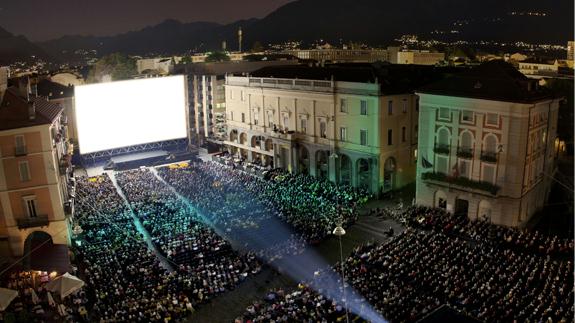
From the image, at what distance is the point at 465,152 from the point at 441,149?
2.22 metres

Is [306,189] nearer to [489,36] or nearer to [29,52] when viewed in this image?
[29,52]

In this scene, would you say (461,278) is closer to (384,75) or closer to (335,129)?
(335,129)

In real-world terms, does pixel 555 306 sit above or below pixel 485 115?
below

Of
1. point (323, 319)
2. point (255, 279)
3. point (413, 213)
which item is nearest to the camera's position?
point (323, 319)

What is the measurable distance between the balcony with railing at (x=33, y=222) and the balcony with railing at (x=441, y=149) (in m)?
31.8

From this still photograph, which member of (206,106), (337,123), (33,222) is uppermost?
(337,123)

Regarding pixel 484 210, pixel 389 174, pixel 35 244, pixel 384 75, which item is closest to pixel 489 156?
pixel 484 210

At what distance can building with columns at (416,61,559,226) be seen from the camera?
3947cm

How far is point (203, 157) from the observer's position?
71.4 m

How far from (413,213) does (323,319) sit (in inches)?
795

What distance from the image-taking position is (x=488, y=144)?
1618 inches

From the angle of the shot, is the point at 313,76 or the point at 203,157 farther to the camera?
the point at 203,157

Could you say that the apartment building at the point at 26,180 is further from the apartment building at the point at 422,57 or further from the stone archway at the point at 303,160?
the apartment building at the point at 422,57

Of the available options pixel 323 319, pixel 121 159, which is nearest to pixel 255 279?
pixel 323 319
